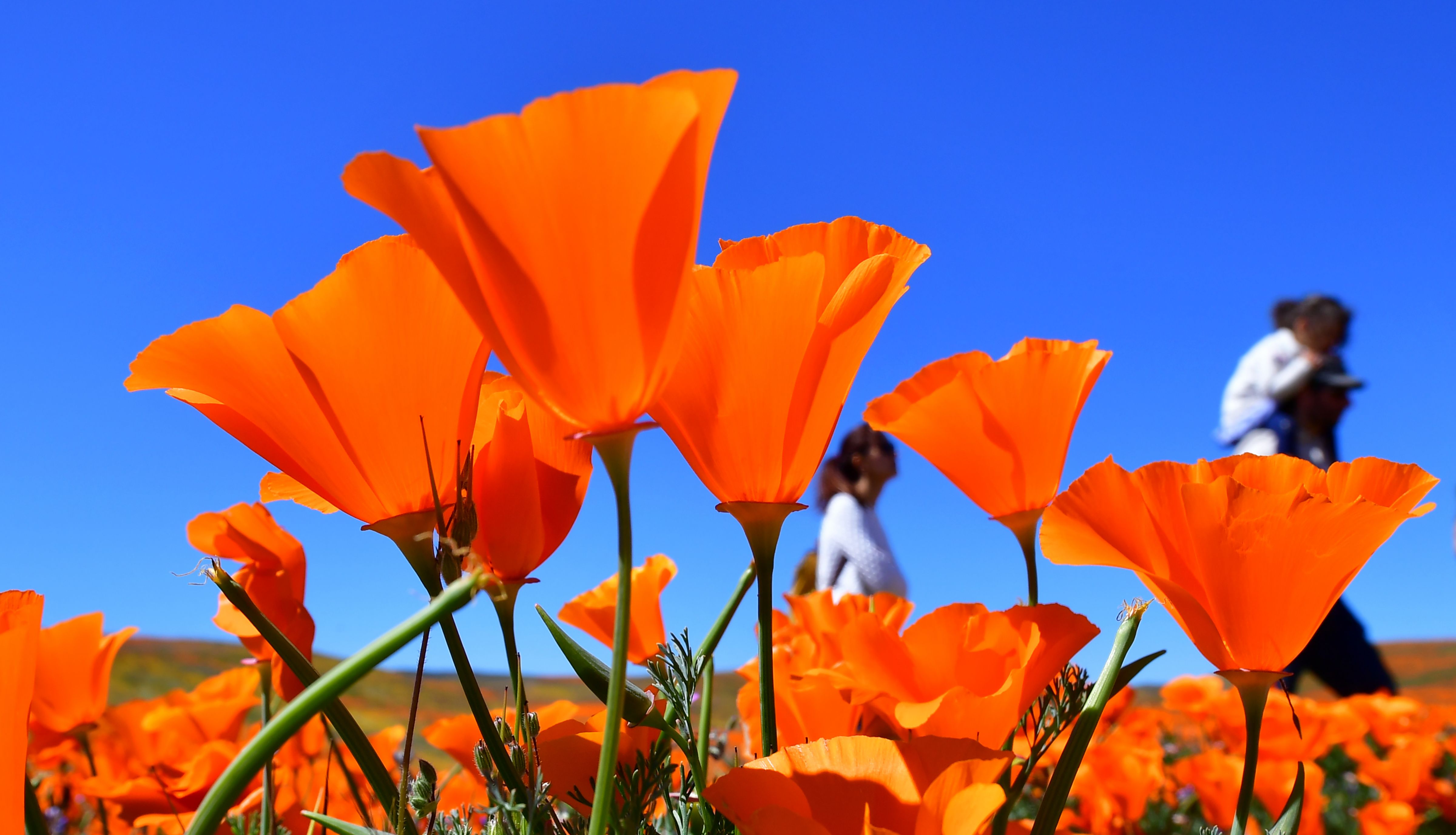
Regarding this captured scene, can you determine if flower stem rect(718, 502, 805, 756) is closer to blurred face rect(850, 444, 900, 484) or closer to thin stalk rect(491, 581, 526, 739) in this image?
thin stalk rect(491, 581, 526, 739)

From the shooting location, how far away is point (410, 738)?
479 millimetres

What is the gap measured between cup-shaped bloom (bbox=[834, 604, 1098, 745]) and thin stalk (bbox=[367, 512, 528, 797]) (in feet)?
0.83

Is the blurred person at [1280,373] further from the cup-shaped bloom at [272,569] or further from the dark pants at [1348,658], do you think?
the cup-shaped bloom at [272,569]

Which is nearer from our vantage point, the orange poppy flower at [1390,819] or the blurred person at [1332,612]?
the orange poppy flower at [1390,819]

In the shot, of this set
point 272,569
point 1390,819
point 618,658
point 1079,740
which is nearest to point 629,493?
point 618,658

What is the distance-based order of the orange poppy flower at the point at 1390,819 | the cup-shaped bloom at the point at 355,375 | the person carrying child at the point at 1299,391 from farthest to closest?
the person carrying child at the point at 1299,391, the orange poppy flower at the point at 1390,819, the cup-shaped bloom at the point at 355,375

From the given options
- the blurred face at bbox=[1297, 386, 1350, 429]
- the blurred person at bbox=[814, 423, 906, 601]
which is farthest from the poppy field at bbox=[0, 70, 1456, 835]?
the blurred face at bbox=[1297, 386, 1350, 429]

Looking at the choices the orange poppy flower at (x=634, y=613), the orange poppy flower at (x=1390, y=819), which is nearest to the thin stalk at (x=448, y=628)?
the orange poppy flower at (x=634, y=613)

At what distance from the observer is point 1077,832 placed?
0.95 metres

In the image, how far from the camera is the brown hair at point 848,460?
6305 mm

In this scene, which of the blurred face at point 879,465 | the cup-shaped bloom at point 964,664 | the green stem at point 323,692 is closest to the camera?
the green stem at point 323,692

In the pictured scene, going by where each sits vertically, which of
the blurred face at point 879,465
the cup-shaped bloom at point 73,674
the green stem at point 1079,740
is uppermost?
the blurred face at point 879,465

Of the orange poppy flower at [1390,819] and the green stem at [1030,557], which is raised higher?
the green stem at [1030,557]

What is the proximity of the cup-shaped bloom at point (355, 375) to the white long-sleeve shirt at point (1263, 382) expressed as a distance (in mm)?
5393
